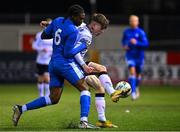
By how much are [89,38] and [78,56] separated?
1.51 ft

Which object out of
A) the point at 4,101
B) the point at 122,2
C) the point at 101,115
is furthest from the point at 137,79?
the point at 122,2

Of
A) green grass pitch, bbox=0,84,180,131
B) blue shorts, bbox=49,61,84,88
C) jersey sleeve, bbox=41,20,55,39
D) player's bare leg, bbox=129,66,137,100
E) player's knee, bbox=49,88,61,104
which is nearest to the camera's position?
blue shorts, bbox=49,61,84,88

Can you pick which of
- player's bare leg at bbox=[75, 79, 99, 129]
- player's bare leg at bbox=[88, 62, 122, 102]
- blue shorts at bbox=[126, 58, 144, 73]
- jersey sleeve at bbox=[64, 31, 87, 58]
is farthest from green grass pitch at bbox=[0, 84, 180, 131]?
jersey sleeve at bbox=[64, 31, 87, 58]

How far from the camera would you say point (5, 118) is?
590 inches

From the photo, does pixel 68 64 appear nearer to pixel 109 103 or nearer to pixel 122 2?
pixel 109 103

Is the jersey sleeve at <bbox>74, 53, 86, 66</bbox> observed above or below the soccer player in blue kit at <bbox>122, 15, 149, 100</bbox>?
below

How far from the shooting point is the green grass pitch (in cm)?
1344

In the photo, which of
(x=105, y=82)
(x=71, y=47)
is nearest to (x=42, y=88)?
(x=105, y=82)

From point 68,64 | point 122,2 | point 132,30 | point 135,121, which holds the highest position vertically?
point 122,2

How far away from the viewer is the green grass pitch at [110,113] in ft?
44.1

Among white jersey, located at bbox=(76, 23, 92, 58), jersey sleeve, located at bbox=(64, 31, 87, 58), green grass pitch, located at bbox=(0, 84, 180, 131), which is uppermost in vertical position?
white jersey, located at bbox=(76, 23, 92, 58)

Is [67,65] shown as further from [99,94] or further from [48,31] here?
[99,94]

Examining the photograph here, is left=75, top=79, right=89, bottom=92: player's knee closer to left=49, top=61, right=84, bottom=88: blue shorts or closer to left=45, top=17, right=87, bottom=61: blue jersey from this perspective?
left=49, top=61, right=84, bottom=88: blue shorts

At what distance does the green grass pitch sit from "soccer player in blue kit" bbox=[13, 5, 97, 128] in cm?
44
